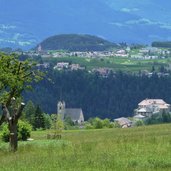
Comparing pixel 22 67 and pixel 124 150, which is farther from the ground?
pixel 22 67

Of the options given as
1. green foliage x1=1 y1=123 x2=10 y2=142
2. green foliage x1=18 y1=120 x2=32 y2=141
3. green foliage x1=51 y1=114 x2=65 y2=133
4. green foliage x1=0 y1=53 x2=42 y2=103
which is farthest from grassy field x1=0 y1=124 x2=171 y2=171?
green foliage x1=51 y1=114 x2=65 y2=133

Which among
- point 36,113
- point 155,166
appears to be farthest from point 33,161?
point 36,113

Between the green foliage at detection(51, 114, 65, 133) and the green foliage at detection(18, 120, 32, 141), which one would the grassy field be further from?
the green foliage at detection(51, 114, 65, 133)

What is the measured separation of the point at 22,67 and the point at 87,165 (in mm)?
14744

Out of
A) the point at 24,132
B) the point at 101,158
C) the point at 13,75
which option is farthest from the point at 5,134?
the point at 101,158

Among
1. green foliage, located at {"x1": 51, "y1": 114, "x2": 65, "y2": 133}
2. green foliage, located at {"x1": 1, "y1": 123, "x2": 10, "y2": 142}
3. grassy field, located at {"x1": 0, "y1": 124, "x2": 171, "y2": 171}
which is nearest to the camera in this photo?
grassy field, located at {"x1": 0, "y1": 124, "x2": 171, "y2": 171}

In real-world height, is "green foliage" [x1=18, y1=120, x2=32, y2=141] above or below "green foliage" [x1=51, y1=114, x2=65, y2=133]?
above

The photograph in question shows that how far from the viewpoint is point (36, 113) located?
326 ft

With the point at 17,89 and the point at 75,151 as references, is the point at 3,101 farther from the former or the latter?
the point at 75,151

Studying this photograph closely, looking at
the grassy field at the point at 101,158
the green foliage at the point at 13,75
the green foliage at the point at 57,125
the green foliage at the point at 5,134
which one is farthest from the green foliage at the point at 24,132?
the green foliage at the point at 57,125

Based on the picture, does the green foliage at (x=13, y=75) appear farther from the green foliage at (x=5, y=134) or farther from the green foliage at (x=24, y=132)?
the green foliage at (x=24, y=132)

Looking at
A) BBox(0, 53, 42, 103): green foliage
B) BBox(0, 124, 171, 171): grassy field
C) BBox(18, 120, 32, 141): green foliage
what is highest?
BBox(0, 53, 42, 103): green foliage

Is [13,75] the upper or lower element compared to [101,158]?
upper

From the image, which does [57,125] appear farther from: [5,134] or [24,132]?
[5,134]
